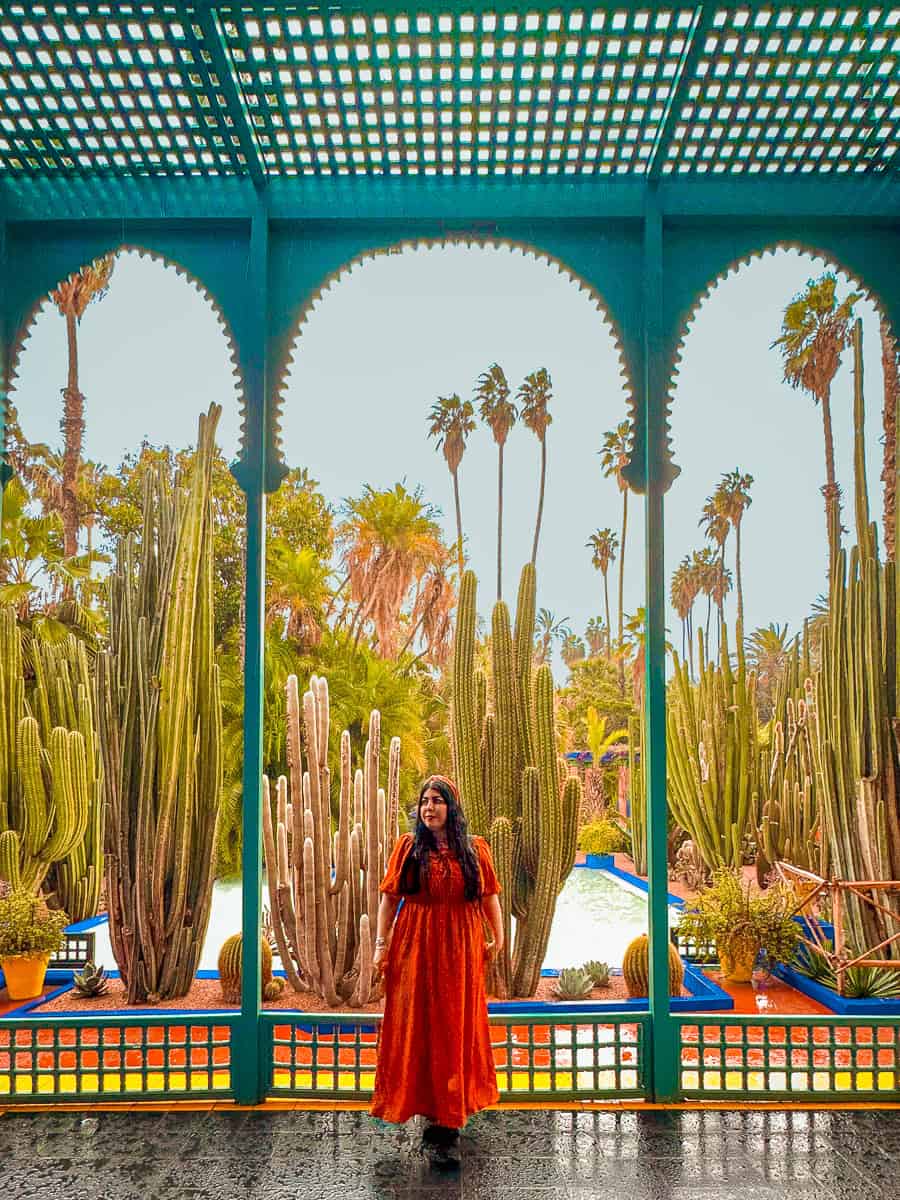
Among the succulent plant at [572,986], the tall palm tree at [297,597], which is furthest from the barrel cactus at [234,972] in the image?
the tall palm tree at [297,597]

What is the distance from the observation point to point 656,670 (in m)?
3.62

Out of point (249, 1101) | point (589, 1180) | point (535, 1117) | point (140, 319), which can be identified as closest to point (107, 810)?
point (249, 1101)

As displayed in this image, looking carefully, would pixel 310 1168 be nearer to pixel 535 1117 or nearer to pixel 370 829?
pixel 535 1117

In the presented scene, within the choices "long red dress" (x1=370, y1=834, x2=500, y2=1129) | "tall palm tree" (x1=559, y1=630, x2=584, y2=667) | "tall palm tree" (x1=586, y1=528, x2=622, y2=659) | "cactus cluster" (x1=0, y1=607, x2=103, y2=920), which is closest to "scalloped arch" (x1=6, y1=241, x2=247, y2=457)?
"long red dress" (x1=370, y1=834, x2=500, y2=1129)

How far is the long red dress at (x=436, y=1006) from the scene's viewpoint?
2971 millimetres

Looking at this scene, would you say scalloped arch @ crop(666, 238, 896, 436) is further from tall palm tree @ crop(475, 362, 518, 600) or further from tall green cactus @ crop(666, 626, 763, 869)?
tall palm tree @ crop(475, 362, 518, 600)

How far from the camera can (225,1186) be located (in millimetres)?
2771

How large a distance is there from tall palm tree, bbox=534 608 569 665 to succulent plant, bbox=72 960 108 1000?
13196 mm

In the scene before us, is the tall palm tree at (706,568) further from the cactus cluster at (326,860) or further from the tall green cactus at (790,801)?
the cactus cluster at (326,860)

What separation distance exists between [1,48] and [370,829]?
3.44 m

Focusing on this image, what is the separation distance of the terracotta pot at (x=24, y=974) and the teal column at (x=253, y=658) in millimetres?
1681

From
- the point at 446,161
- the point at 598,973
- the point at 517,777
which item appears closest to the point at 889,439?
the point at 517,777

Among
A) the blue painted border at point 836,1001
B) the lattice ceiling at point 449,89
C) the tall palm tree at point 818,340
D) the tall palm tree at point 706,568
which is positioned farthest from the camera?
the tall palm tree at point 706,568

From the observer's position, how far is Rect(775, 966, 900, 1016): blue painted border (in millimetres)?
4195
